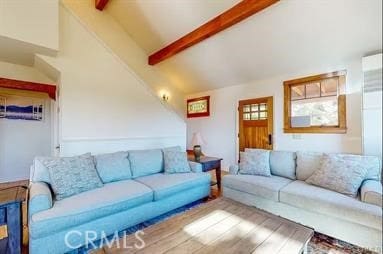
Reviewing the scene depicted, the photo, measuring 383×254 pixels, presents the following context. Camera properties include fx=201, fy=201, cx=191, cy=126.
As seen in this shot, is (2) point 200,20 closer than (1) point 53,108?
Yes

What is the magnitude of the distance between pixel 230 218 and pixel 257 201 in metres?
0.99

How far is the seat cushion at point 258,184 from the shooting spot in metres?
2.34

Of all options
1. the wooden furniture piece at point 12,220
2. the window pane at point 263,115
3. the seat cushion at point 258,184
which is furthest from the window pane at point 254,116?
the wooden furniture piece at point 12,220

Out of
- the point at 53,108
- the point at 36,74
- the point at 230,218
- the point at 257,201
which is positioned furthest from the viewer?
the point at 53,108

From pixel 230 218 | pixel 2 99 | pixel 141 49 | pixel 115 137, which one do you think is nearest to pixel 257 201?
pixel 230 218

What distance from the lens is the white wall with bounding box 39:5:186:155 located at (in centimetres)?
322

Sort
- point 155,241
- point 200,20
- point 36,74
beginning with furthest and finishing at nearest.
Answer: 1. point 36,74
2. point 200,20
3. point 155,241

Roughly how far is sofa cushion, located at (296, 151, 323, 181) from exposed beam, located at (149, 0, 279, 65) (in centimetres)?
203

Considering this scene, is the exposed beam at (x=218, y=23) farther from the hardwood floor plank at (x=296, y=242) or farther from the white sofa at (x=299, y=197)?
the hardwood floor plank at (x=296, y=242)

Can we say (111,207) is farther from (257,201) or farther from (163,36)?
(163,36)

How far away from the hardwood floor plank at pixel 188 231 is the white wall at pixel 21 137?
452 cm

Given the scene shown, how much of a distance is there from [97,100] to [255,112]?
3.30 m

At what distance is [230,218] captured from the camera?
166 cm

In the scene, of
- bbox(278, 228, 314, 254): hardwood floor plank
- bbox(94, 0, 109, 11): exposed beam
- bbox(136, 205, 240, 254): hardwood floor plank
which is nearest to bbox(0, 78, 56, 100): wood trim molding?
bbox(94, 0, 109, 11): exposed beam
